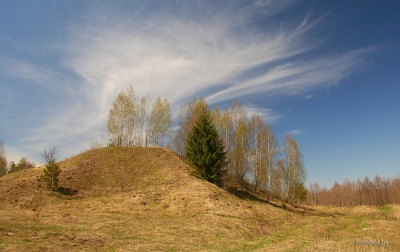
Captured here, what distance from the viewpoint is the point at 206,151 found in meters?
29.3

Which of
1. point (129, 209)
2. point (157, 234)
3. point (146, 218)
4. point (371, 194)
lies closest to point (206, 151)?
point (129, 209)

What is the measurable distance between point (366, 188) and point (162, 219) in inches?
3631

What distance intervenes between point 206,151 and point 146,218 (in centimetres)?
1309

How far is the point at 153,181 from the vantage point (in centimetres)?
2789

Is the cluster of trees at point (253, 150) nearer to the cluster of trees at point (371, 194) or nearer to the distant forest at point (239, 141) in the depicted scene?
the distant forest at point (239, 141)

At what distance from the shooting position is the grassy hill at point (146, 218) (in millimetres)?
11312

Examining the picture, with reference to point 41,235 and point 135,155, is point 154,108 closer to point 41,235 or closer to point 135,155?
point 135,155

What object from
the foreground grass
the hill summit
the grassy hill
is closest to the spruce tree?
the hill summit

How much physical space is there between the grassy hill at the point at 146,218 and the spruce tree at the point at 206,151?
2.11m

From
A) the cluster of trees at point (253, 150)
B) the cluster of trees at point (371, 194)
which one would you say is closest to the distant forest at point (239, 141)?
the cluster of trees at point (253, 150)

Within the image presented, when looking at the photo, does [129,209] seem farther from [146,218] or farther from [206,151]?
[206,151]

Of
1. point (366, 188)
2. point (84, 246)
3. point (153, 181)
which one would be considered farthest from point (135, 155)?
point (366, 188)

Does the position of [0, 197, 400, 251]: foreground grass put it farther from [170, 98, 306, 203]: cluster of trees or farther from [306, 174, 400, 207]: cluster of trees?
[306, 174, 400, 207]: cluster of trees

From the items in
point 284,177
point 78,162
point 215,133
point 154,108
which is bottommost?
point 284,177
